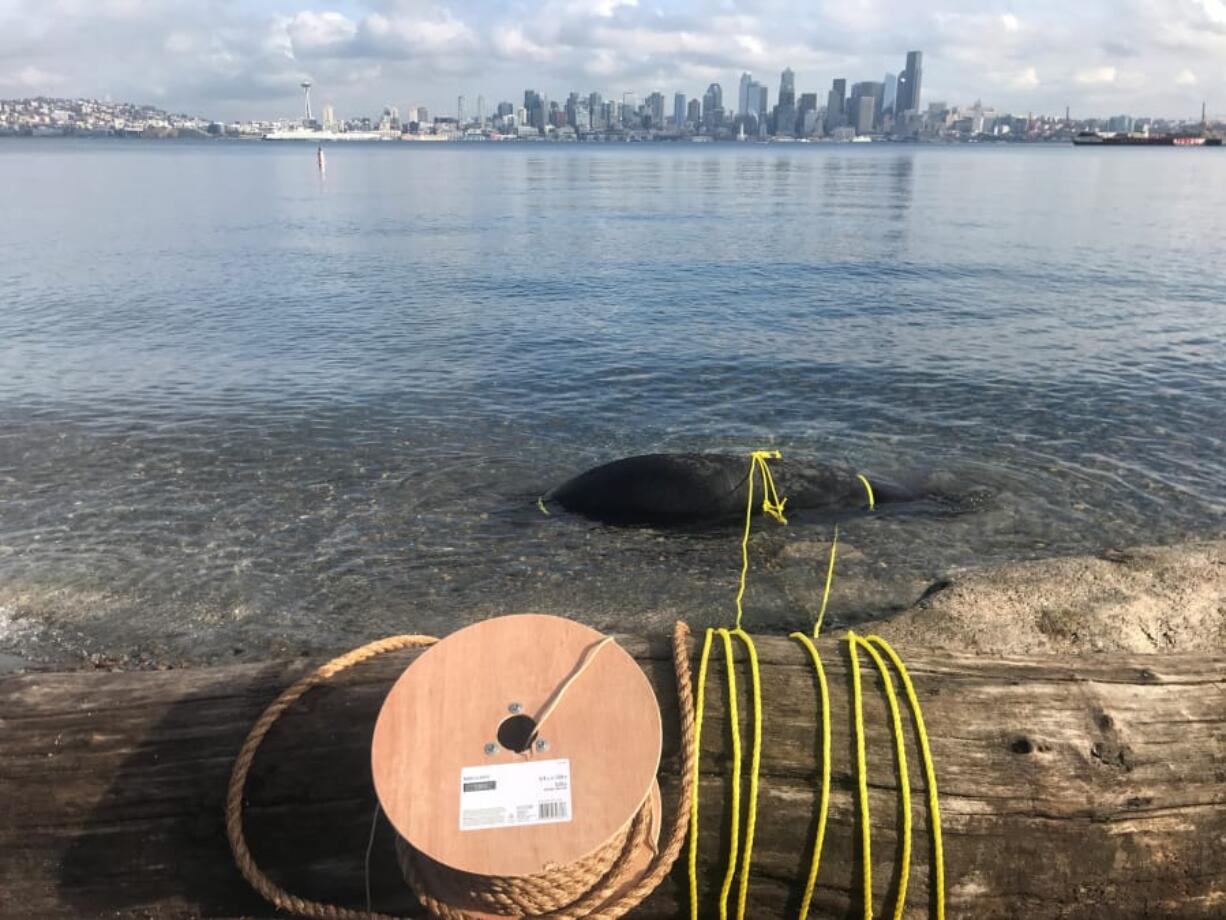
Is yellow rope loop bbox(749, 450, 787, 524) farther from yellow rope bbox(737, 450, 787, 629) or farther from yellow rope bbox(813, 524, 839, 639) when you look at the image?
yellow rope bbox(813, 524, 839, 639)

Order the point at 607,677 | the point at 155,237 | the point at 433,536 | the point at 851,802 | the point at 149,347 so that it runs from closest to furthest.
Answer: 1. the point at 607,677
2. the point at 851,802
3. the point at 433,536
4. the point at 149,347
5. the point at 155,237

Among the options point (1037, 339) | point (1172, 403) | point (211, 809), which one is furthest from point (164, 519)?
point (1037, 339)

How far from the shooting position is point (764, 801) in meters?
3.42

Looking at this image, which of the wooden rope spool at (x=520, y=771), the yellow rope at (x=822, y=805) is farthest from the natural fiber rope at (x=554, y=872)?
the yellow rope at (x=822, y=805)

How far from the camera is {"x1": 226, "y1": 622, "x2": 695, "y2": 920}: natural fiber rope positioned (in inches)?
113

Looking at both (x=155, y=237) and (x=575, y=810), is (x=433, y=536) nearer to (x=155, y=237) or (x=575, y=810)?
(x=575, y=810)

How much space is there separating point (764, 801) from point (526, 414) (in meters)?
13.1

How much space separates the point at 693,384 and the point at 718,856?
15.3 metres

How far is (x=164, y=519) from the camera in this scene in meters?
11.0

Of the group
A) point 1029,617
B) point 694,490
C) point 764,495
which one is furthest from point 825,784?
point 764,495

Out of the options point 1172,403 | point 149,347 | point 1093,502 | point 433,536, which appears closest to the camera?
point 433,536

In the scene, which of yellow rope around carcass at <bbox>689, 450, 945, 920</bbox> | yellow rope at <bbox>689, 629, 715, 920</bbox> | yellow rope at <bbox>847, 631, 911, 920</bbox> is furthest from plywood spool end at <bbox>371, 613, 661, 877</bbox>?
yellow rope at <bbox>847, 631, 911, 920</bbox>

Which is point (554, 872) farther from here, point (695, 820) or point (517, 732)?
point (695, 820)

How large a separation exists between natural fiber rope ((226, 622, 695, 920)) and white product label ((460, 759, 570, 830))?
6.8 inches
